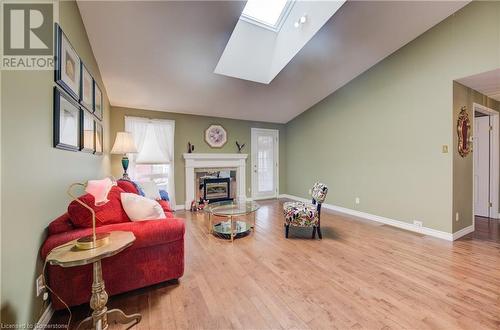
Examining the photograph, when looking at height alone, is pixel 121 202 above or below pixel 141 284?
above

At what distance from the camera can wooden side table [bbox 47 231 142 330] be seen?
45.8 inches

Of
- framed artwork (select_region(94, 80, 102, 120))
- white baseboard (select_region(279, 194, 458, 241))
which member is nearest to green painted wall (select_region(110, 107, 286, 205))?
framed artwork (select_region(94, 80, 102, 120))

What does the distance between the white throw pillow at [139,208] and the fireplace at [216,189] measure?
3369 millimetres

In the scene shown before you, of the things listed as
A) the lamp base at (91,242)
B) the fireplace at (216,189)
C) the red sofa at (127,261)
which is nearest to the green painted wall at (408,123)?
the fireplace at (216,189)

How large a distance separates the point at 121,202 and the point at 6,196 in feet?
2.82

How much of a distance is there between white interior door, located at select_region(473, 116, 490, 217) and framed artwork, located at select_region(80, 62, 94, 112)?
6.33m

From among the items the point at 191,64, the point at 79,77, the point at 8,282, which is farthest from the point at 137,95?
the point at 8,282

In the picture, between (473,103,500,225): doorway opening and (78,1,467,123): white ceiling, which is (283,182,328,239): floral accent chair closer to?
(78,1,467,123): white ceiling

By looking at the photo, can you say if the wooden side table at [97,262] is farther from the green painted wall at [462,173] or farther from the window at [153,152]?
the green painted wall at [462,173]

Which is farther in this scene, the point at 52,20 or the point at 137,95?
the point at 137,95

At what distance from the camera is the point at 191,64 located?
11.0 ft

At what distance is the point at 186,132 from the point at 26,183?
391cm

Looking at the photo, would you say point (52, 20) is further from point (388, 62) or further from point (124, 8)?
point (388, 62)

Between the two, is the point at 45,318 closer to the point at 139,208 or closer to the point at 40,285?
the point at 40,285
